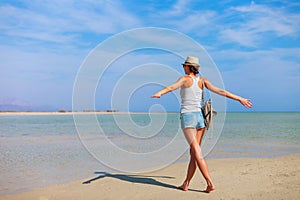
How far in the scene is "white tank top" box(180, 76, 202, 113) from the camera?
5.32 meters

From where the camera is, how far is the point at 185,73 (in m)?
5.49

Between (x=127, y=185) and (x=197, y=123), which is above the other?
(x=197, y=123)

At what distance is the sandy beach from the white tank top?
4.80ft

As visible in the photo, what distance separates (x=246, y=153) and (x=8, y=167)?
7.53 metres

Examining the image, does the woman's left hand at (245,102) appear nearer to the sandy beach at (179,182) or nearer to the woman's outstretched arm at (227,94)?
the woman's outstretched arm at (227,94)

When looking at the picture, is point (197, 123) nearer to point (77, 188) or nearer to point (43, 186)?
point (77, 188)

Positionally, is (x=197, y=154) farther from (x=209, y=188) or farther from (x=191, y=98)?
(x=191, y=98)

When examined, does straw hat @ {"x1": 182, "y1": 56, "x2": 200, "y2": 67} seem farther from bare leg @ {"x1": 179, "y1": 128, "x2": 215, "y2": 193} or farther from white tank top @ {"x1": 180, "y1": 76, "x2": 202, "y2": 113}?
bare leg @ {"x1": 179, "y1": 128, "x2": 215, "y2": 193}

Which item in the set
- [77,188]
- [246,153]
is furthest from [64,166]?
[246,153]

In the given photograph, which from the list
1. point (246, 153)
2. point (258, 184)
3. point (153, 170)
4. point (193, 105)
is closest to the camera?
point (193, 105)

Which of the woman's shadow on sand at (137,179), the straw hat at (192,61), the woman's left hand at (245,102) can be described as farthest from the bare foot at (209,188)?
the straw hat at (192,61)

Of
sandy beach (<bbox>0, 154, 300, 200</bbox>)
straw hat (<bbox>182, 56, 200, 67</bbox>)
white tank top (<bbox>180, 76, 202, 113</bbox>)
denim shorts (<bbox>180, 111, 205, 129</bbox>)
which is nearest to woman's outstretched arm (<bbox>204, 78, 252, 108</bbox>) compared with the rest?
white tank top (<bbox>180, 76, 202, 113</bbox>)

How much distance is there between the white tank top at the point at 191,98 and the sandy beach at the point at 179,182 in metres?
1.46

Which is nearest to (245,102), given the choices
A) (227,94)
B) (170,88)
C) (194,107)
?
(227,94)
